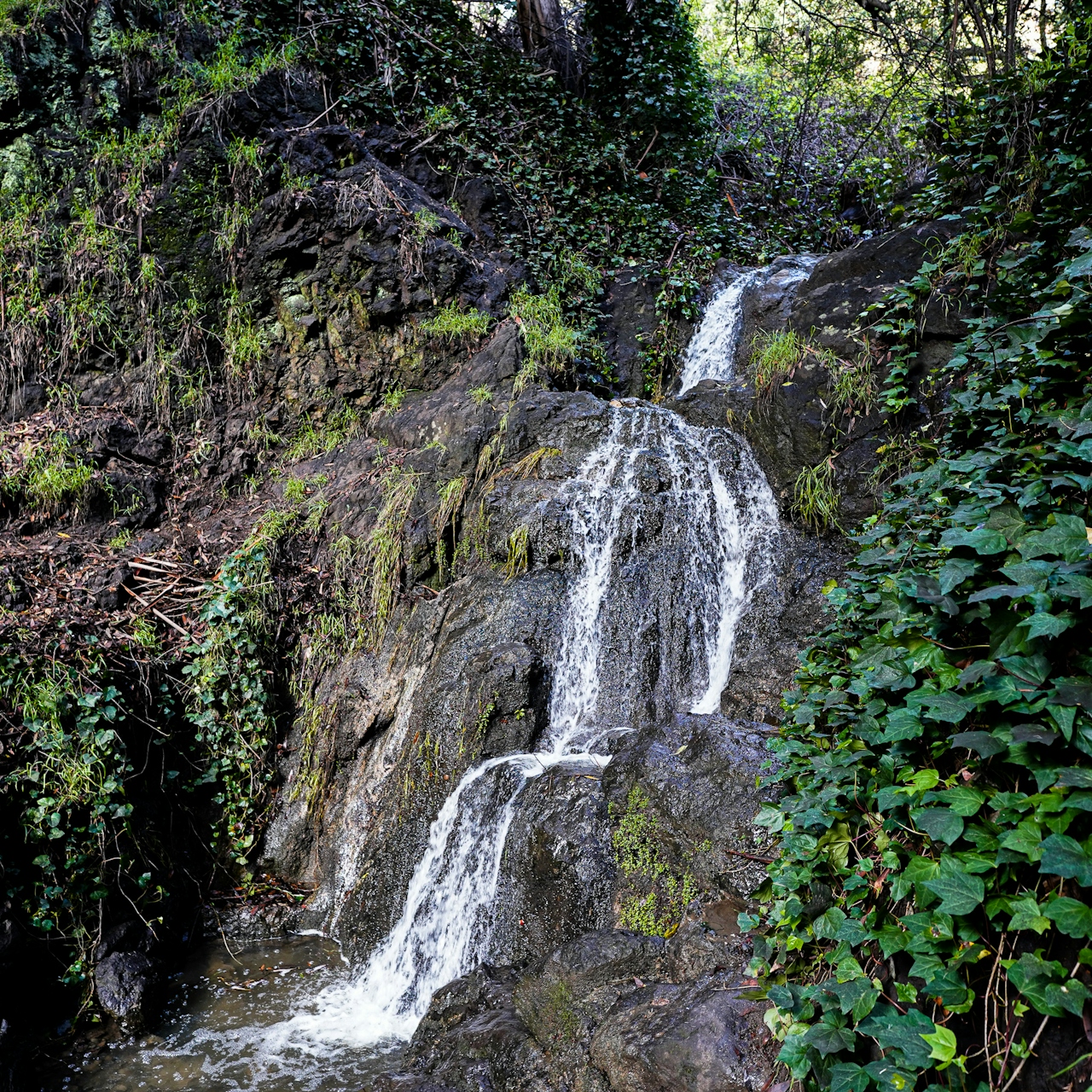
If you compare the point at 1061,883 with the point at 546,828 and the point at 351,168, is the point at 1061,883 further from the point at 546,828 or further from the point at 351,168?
the point at 351,168

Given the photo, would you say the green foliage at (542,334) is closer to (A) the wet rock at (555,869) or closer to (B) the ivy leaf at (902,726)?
(A) the wet rock at (555,869)

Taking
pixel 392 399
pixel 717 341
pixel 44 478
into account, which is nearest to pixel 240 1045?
pixel 44 478

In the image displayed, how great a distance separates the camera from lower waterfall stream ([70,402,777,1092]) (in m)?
3.96

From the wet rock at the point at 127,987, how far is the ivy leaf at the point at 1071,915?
4677mm

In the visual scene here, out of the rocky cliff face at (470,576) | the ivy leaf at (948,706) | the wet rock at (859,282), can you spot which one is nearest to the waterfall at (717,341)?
the rocky cliff face at (470,576)

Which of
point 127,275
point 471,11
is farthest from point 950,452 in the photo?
point 471,11

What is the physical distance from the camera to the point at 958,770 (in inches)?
83.7

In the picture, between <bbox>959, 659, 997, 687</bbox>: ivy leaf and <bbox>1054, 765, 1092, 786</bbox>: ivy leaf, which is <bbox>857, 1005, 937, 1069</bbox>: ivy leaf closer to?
<bbox>1054, 765, 1092, 786</bbox>: ivy leaf

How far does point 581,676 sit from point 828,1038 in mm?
3318

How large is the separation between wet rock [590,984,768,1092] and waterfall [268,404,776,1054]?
1.36 m

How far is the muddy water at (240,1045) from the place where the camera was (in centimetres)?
377

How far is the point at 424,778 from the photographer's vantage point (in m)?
5.11

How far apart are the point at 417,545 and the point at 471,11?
9.60 m

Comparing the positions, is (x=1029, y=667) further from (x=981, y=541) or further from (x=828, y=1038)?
(x=828, y=1038)
